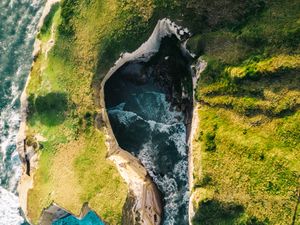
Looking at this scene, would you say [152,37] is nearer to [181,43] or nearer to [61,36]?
[181,43]

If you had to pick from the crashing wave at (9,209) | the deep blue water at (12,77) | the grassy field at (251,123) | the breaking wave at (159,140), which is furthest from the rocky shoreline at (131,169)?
the grassy field at (251,123)

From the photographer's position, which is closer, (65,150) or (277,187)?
(277,187)

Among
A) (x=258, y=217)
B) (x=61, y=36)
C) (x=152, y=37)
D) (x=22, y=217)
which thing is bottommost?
(x=258, y=217)

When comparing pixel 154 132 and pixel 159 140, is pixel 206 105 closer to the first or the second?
pixel 159 140

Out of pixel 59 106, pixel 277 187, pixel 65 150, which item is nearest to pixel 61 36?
pixel 59 106

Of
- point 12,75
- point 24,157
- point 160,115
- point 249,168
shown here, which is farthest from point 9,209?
point 249,168

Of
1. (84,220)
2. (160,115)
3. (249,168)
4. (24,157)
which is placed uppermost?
(24,157)
